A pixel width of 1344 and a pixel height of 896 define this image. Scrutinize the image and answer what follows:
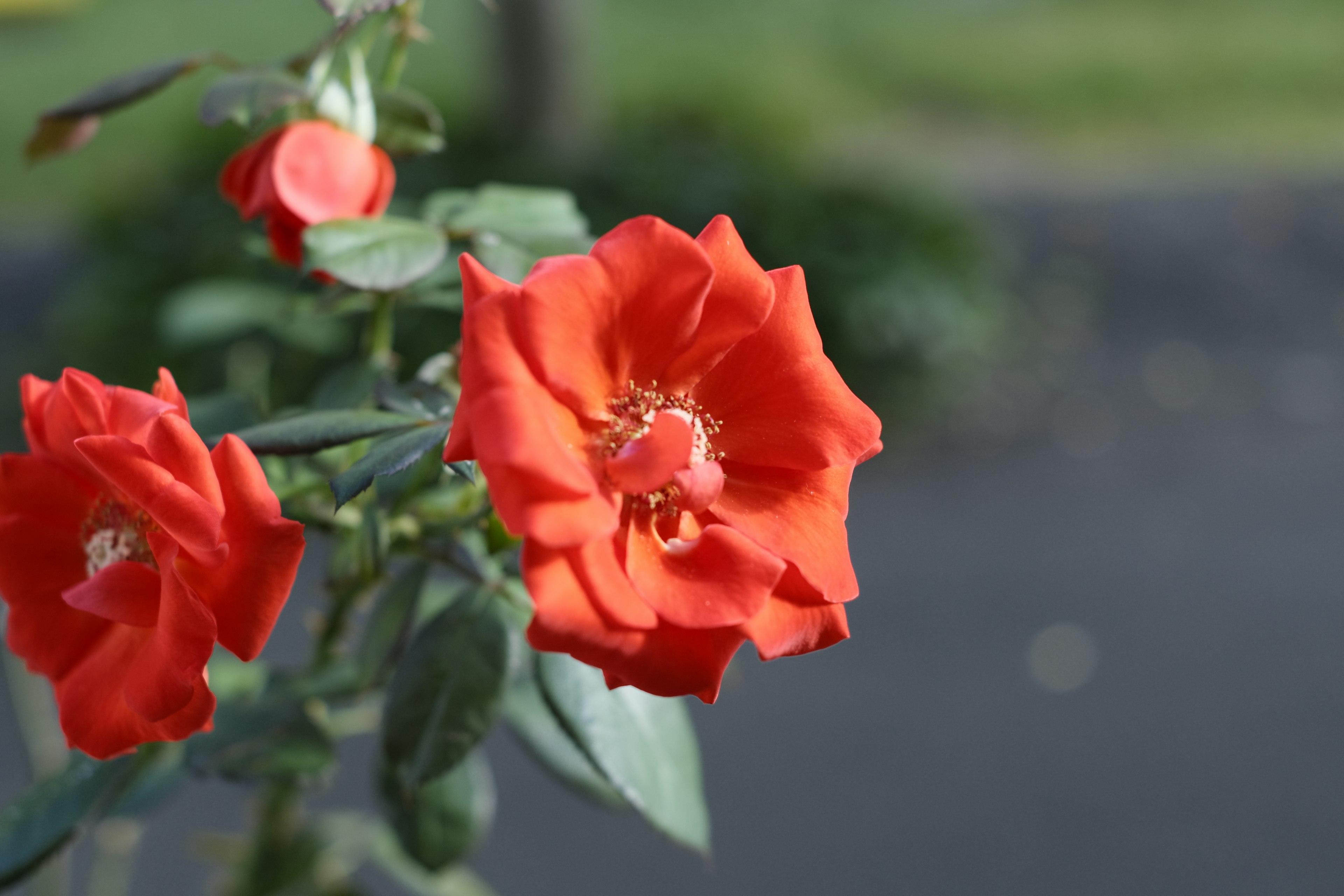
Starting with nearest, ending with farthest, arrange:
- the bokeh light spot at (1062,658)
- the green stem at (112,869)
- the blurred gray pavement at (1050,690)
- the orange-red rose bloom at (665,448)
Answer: the orange-red rose bloom at (665,448) < the green stem at (112,869) < the blurred gray pavement at (1050,690) < the bokeh light spot at (1062,658)

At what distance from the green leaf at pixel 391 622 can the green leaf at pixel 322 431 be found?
0.36 ft

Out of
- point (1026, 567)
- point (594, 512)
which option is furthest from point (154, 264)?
point (594, 512)

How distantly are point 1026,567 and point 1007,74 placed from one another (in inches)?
124

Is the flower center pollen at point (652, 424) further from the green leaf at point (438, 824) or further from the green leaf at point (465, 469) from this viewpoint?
the green leaf at point (438, 824)

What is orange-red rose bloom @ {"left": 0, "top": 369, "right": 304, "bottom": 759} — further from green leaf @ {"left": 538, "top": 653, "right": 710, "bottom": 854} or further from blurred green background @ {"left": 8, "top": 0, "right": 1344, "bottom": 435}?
blurred green background @ {"left": 8, "top": 0, "right": 1344, "bottom": 435}

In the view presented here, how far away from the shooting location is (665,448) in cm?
36

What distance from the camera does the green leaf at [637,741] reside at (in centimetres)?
49

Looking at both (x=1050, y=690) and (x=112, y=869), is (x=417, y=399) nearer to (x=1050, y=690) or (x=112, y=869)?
(x=112, y=869)

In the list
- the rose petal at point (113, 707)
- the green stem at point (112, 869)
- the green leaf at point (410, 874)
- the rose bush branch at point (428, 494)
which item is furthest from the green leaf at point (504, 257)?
the green stem at point (112, 869)

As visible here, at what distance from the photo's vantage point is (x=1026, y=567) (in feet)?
7.10

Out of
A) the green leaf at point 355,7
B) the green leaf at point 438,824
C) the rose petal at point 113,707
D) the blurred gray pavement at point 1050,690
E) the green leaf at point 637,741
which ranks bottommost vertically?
the blurred gray pavement at point 1050,690

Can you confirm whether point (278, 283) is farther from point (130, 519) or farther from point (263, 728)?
point (130, 519)

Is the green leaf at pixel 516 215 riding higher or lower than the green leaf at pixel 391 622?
higher

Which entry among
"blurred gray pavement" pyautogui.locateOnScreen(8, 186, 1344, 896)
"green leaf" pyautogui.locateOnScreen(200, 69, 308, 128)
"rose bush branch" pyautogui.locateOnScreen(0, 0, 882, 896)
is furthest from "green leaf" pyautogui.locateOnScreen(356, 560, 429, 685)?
"blurred gray pavement" pyautogui.locateOnScreen(8, 186, 1344, 896)
